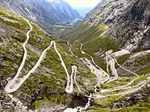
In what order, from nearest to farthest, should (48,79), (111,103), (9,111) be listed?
(9,111) < (111,103) < (48,79)

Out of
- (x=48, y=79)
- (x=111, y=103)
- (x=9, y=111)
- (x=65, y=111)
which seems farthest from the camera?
(x=48, y=79)

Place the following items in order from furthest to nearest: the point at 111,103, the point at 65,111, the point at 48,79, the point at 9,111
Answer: the point at 48,79
the point at 111,103
the point at 65,111
the point at 9,111

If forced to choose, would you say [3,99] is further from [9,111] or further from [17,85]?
[17,85]

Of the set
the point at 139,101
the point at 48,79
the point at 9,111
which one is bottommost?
the point at 9,111

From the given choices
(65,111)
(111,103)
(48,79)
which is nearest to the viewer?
(65,111)

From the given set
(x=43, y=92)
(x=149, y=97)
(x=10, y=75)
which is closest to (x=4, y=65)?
(x=10, y=75)

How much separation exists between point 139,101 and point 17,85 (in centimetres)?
5010

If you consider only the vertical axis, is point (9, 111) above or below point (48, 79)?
below

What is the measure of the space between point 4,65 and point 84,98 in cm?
3821

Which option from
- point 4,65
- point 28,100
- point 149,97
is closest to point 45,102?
point 28,100

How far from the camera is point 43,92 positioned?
602ft

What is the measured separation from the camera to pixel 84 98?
192 metres

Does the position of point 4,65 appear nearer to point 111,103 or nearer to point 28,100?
point 28,100

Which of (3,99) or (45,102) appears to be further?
(45,102)
